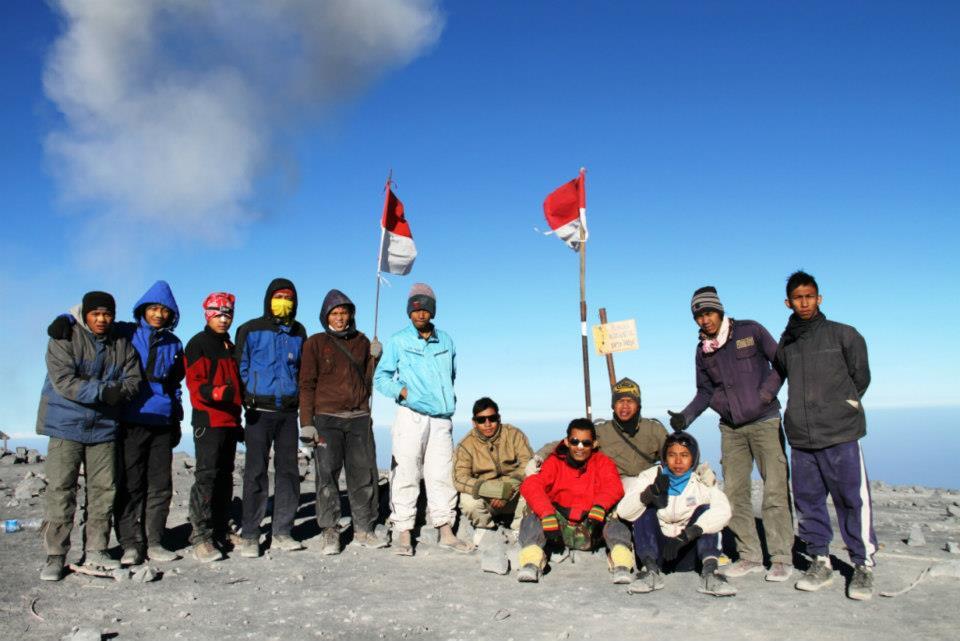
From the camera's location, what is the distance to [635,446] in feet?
23.8

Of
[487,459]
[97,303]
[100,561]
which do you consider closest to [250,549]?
[100,561]

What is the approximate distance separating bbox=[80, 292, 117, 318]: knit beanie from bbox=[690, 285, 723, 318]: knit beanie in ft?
18.6

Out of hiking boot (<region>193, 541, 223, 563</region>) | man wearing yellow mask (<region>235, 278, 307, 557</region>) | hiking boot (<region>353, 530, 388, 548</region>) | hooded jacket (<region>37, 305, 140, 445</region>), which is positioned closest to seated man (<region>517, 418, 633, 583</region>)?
hiking boot (<region>353, 530, 388, 548</region>)

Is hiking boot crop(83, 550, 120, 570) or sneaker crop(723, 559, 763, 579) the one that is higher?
hiking boot crop(83, 550, 120, 570)

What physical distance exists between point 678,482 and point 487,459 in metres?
2.12

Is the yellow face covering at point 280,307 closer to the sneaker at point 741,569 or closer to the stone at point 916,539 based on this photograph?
the sneaker at point 741,569

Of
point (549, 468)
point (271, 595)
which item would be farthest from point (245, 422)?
point (549, 468)

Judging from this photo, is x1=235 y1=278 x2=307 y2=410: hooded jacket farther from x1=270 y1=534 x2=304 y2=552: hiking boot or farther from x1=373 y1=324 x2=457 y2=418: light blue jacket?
x1=270 y1=534 x2=304 y2=552: hiking boot

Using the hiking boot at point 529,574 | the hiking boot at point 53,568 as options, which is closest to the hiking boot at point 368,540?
the hiking boot at point 529,574

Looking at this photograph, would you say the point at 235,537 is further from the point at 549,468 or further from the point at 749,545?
the point at 749,545

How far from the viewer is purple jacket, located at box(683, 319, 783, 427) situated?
6.48 m

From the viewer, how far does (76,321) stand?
6.34m

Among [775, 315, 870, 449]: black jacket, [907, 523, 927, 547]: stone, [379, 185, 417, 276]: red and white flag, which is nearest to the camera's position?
[775, 315, 870, 449]: black jacket

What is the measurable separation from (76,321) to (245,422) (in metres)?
1.88
